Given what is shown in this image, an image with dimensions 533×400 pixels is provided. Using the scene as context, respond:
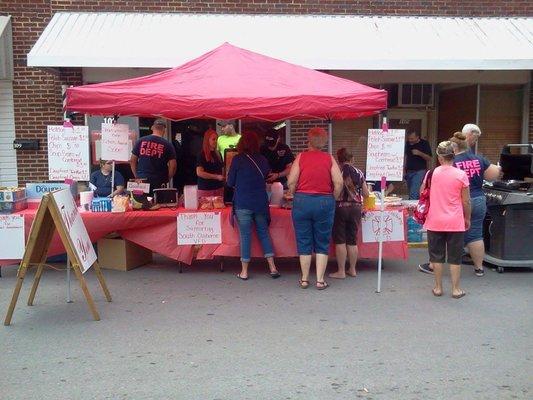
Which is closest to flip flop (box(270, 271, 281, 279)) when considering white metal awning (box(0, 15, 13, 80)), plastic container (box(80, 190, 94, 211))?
plastic container (box(80, 190, 94, 211))

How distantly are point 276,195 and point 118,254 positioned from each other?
7.12 ft

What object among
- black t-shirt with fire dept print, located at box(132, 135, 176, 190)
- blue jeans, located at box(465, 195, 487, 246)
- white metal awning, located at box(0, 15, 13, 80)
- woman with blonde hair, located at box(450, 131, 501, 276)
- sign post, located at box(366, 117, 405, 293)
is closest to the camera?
sign post, located at box(366, 117, 405, 293)

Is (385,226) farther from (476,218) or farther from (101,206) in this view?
(101,206)

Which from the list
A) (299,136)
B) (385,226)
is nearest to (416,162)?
(299,136)

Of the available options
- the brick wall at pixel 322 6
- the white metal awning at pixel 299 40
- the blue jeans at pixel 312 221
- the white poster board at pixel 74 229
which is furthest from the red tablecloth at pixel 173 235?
the brick wall at pixel 322 6

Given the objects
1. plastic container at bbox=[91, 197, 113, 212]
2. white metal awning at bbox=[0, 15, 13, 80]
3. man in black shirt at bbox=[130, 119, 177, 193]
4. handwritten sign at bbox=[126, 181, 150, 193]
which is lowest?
plastic container at bbox=[91, 197, 113, 212]

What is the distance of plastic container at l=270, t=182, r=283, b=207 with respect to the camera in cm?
717

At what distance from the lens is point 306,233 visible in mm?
6246

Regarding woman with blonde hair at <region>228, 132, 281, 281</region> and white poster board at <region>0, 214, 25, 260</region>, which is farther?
white poster board at <region>0, 214, 25, 260</region>

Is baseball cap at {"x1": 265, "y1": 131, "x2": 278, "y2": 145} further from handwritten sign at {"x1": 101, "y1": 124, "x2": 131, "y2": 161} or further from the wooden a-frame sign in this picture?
the wooden a-frame sign

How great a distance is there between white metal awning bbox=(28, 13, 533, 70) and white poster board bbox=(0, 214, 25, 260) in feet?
11.1

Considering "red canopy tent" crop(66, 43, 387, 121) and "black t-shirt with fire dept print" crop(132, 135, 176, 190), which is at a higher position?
"red canopy tent" crop(66, 43, 387, 121)

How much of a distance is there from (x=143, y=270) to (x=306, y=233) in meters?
2.31

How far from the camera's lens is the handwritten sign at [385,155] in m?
6.07
